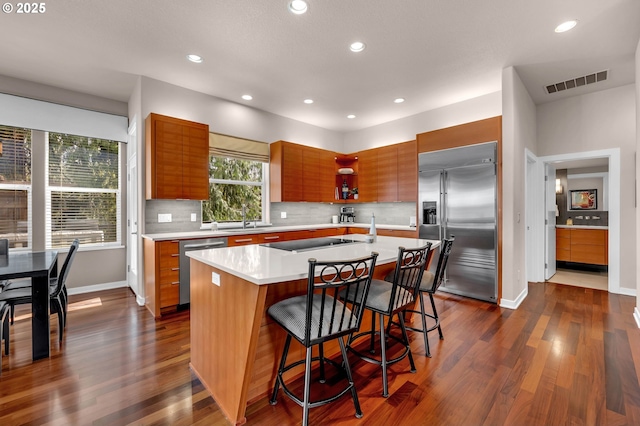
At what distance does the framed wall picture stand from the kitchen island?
6218mm

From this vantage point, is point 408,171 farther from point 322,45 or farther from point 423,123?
point 322,45

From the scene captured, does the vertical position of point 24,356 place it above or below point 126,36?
below

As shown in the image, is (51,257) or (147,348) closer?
(147,348)

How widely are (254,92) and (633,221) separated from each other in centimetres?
568

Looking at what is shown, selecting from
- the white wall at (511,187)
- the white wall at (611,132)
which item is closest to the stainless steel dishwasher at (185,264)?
the white wall at (511,187)

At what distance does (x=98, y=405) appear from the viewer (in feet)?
5.89

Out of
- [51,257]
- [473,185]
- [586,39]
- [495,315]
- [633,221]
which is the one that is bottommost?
[495,315]

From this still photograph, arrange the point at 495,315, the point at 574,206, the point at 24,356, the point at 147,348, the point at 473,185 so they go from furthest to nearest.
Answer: the point at 574,206 → the point at 473,185 → the point at 495,315 → the point at 147,348 → the point at 24,356

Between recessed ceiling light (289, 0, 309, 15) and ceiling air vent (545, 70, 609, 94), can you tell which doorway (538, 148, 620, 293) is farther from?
recessed ceiling light (289, 0, 309, 15)

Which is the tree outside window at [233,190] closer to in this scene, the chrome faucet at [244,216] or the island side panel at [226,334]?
the chrome faucet at [244,216]

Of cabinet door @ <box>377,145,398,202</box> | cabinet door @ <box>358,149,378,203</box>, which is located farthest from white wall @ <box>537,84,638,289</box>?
cabinet door @ <box>358,149,378,203</box>

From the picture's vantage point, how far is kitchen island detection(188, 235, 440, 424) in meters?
1.54

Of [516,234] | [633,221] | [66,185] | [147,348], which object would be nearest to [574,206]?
[633,221]

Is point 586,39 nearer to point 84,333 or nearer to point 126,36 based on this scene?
point 126,36
